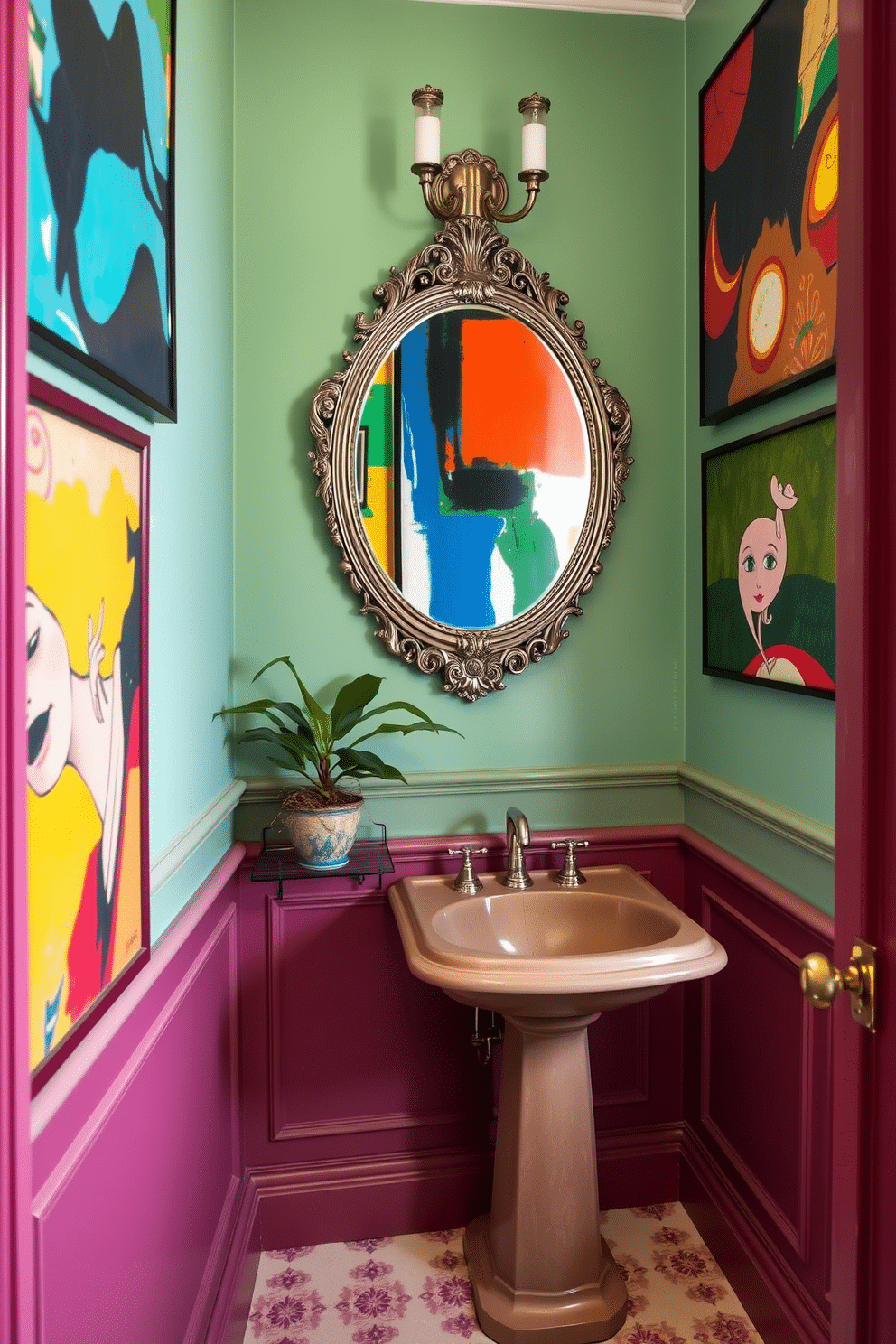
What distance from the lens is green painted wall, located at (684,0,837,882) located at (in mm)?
1431

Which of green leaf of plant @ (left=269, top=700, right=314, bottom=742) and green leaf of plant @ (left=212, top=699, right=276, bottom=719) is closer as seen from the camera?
green leaf of plant @ (left=212, top=699, right=276, bottom=719)

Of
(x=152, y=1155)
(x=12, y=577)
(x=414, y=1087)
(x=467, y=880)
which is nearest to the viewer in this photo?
(x=12, y=577)

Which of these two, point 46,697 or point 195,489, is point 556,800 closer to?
point 195,489

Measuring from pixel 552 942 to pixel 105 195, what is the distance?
1354mm

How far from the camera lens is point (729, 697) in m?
1.74

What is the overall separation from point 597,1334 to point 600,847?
818 mm

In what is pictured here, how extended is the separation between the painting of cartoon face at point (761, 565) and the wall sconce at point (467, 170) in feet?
2.43

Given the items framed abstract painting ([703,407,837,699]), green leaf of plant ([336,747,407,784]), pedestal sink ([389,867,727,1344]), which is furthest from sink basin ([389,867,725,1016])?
framed abstract painting ([703,407,837,699])

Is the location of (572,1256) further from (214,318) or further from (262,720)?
(214,318)

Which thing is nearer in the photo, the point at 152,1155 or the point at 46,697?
the point at 46,697

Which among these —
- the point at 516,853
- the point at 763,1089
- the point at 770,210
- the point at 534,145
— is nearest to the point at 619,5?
the point at 534,145

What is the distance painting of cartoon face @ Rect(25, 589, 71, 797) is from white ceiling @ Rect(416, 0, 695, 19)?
170 centimetres

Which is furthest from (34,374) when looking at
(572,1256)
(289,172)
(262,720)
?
(572,1256)

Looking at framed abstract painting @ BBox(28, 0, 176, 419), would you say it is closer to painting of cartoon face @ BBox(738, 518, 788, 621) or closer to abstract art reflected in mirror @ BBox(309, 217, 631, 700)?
abstract art reflected in mirror @ BBox(309, 217, 631, 700)
